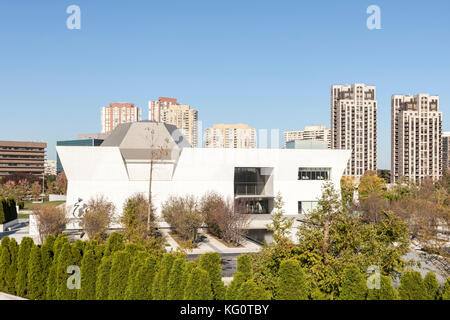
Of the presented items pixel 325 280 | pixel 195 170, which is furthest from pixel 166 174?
pixel 325 280

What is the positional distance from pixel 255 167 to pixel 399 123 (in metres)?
82.5

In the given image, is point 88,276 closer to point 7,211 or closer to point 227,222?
point 227,222

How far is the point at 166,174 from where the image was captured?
38.0 meters

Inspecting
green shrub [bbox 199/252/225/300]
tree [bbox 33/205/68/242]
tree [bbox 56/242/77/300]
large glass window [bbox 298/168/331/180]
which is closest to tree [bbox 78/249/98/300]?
tree [bbox 56/242/77/300]

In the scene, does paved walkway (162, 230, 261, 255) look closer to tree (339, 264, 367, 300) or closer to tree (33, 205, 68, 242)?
tree (33, 205, 68, 242)

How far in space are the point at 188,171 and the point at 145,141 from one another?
191 inches

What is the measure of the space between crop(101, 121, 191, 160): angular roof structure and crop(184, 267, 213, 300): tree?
87.5 feet

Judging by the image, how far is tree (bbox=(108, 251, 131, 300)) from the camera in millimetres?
A: 11852

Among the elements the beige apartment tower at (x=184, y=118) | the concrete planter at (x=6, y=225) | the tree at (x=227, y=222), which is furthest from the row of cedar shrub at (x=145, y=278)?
the beige apartment tower at (x=184, y=118)

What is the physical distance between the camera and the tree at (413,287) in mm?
9031

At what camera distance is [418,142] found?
105250mm

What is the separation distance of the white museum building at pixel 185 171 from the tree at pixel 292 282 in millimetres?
22207

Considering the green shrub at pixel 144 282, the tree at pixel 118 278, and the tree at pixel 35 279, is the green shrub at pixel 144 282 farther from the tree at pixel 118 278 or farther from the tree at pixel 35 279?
the tree at pixel 35 279
